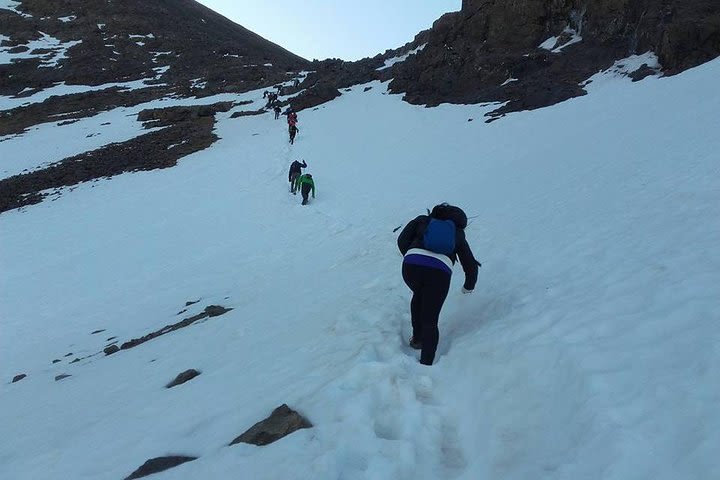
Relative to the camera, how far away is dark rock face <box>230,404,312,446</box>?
14.5ft

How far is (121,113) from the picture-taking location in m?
46.2

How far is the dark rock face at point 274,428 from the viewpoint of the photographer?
4.41 m

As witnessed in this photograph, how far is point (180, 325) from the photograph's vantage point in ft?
32.0

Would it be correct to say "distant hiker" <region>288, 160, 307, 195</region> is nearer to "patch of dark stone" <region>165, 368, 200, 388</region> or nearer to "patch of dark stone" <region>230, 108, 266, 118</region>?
"patch of dark stone" <region>165, 368, 200, 388</region>

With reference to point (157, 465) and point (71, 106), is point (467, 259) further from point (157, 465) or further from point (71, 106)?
point (71, 106)

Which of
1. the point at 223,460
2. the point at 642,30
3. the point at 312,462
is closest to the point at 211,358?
the point at 223,460

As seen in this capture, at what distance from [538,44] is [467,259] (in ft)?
100

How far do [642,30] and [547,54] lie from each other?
559cm

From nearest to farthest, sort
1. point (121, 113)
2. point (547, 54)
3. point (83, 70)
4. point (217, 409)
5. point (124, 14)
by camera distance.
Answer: point (217, 409), point (547, 54), point (121, 113), point (83, 70), point (124, 14)

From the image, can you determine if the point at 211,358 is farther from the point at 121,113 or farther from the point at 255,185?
the point at 121,113

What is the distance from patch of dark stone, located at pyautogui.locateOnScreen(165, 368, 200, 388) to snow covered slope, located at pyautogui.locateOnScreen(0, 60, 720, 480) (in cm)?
22

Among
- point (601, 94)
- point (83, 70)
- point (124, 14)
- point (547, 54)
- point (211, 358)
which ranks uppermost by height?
point (124, 14)

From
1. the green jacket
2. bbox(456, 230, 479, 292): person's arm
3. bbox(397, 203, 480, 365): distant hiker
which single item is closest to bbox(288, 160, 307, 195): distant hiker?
the green jacket

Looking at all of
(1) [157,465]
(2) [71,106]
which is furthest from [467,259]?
(2) [71,106]
